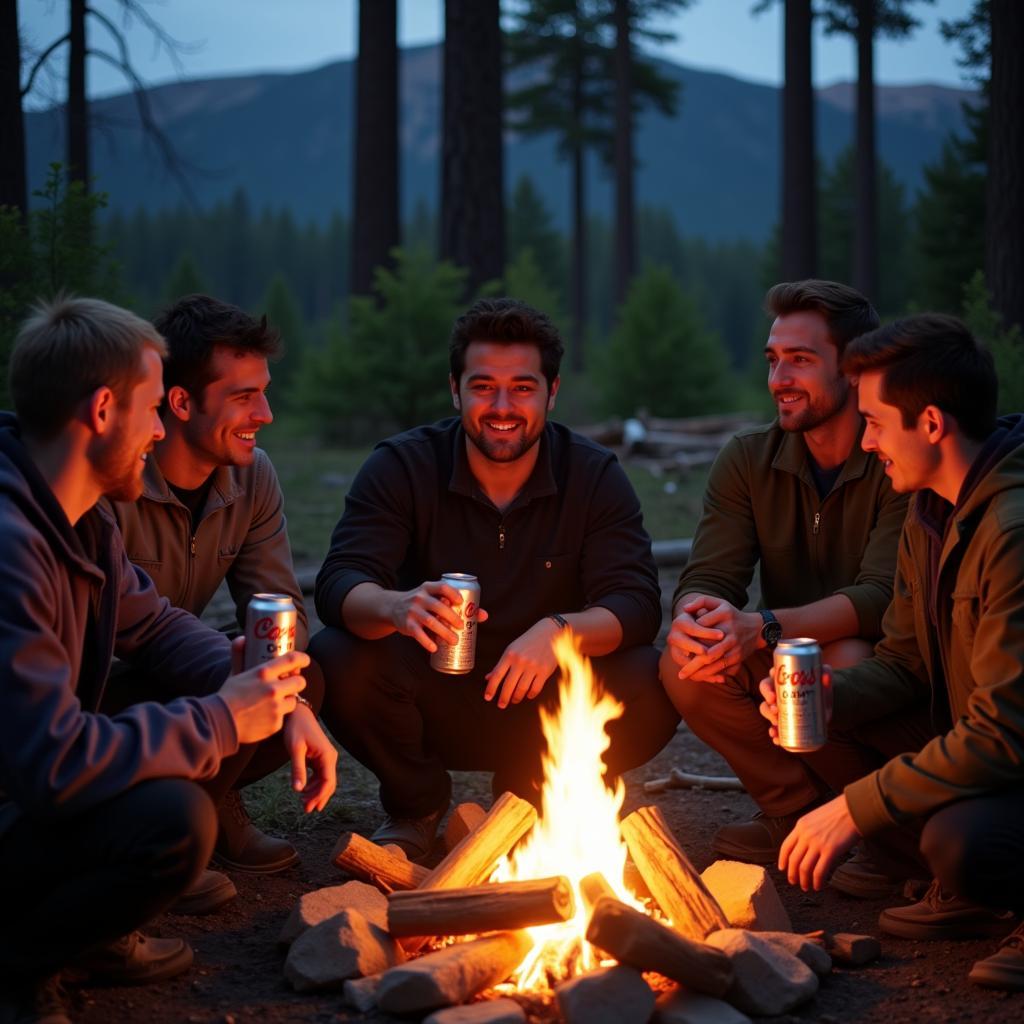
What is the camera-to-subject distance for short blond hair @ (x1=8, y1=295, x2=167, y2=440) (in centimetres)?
278

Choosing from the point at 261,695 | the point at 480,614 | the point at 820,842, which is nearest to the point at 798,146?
the point at 480,614

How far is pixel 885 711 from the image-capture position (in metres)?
3.79

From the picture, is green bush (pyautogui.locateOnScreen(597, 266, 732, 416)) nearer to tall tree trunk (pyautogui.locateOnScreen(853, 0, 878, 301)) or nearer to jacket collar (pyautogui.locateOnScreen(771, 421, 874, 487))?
tall tree trunk (pyautogui.locateOnScreen(853, 0, 878, 301))

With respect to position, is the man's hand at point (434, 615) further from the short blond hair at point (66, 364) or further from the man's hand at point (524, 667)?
the short blond hair at point (66, 364)

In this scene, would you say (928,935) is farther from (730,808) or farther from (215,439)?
(215,439)


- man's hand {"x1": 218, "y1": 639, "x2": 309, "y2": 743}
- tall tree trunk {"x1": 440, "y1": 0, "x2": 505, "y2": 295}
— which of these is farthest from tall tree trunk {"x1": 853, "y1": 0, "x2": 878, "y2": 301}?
man's hand {"x1": 218, "y1": 639, "x2": 309, "y2": 743}

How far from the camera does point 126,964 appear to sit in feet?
10.2

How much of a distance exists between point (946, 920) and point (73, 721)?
2.33 metres

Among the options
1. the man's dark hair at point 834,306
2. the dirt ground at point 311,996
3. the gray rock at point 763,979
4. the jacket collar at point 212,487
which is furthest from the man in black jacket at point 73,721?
the man's dark hair at point 834,306

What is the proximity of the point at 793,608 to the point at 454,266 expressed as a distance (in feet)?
33.0

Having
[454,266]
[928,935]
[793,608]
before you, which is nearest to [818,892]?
[928,935]

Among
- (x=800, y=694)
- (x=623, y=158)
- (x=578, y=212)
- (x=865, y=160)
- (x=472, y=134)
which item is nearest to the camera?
(x=800, y=694)

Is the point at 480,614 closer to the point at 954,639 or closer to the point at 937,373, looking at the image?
the point at 954,639

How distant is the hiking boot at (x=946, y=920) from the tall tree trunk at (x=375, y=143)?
41.9 feet
